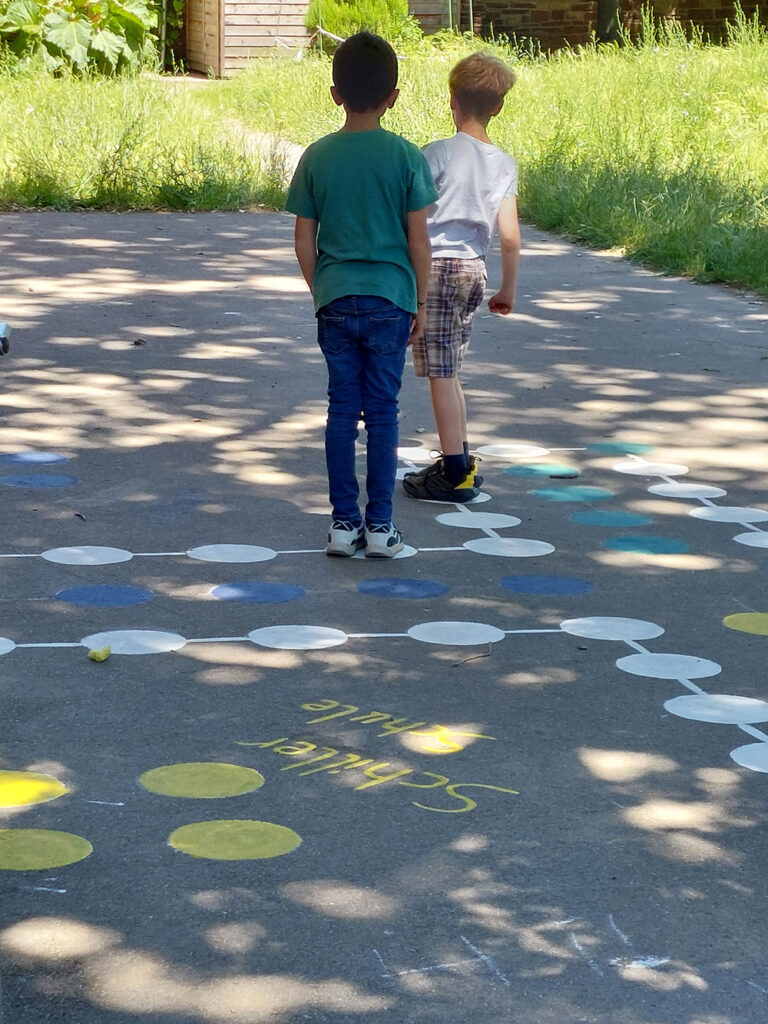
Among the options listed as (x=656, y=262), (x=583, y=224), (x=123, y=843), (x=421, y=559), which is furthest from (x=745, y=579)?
(x=583, y=224)

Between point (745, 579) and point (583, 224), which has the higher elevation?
point (583, 224)

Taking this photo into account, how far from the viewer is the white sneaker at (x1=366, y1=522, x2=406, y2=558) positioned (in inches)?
196

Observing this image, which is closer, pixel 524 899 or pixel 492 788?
pixel 524 899

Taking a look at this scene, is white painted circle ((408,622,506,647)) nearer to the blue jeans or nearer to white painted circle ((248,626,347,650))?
white painted circle ((248,626,347,650))

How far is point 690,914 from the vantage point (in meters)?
2.84

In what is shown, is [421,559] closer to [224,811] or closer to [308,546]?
[308,546]

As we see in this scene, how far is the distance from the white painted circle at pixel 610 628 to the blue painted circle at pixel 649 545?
2.26ft

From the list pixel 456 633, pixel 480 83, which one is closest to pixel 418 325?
pixel 480 83

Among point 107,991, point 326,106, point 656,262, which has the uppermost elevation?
point 326,106

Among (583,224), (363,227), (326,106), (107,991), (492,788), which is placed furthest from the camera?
(326,106)

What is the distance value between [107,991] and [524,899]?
798 millimetres

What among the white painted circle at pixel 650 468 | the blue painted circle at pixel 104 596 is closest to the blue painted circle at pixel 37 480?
the blue painted circle at pixel 104 596

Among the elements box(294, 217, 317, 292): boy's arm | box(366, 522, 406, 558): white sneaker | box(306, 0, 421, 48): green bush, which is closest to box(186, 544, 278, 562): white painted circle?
box(366, 522, 406, 558): white sneaker

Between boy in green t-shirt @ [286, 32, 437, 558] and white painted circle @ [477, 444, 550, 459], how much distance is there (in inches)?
53.2
